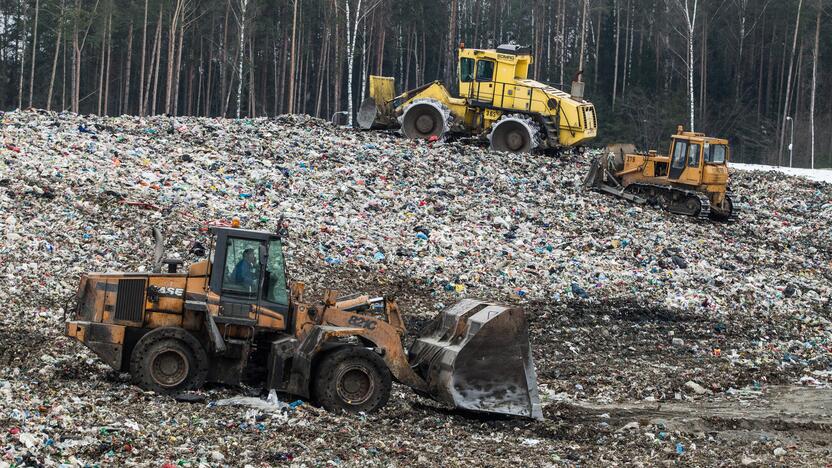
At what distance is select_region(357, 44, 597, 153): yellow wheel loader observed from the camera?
23.5 meters

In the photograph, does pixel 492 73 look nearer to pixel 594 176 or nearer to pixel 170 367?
pixel 594 176

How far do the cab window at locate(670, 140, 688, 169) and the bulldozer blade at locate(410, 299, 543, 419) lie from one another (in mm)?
13010

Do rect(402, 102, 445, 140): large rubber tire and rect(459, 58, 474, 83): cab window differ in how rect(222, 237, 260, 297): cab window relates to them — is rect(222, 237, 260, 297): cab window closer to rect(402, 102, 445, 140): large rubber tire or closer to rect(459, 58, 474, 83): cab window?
rect(402, 102, 445, 140): large rubber tire

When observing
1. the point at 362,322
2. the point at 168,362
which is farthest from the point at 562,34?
the point at 168,362

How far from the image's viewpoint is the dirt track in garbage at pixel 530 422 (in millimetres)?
7523

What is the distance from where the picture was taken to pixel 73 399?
8.23 metres

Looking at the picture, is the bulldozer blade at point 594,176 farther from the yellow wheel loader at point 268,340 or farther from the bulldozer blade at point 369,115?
the yellow wheel loader at point 268,340

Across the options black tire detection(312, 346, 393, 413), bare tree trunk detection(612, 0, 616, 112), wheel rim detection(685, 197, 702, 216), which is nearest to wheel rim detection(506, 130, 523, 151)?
wheel rim detection(685, 197, 702, 216)

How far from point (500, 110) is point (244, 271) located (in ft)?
50.9

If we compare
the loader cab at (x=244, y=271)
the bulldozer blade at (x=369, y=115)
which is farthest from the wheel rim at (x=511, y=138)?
the loader cab at (x=244, y=271)

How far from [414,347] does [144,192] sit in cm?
804

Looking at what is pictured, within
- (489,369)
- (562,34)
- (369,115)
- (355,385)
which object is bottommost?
(355,385)

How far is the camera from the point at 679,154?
2136cm

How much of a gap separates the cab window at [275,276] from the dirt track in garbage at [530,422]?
3.09 feet
